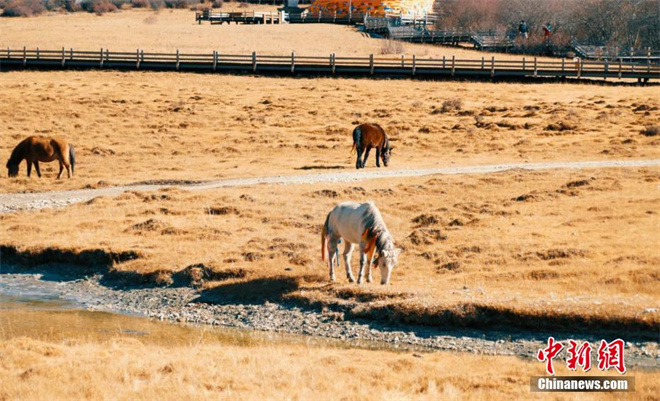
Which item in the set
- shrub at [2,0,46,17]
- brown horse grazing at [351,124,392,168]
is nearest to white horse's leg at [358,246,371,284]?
brown horse grazing at [351,124,392,168]

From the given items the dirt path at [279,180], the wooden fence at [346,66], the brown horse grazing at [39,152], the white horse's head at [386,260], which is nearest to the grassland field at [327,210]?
the white horse's head at [386,260]

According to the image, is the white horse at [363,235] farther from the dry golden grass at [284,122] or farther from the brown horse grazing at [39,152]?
the brown horse grazing at [39,152]

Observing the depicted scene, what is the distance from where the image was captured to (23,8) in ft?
443

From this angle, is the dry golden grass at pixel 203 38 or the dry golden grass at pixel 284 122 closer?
the dry golden grass at pixel 284 122

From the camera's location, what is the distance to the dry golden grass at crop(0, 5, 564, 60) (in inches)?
3280

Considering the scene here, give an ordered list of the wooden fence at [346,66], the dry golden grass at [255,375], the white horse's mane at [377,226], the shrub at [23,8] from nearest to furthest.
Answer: the dry golden grass at [255,375]
the white horse's mane at [377,226]
the wooden fence at [346,66]
the shrub at [23,8]

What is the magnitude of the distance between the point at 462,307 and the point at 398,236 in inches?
256

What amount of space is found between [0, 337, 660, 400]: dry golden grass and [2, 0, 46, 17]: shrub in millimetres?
127106

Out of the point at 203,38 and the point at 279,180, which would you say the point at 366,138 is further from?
the point at 203,38

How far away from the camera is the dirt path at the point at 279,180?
2866 cm

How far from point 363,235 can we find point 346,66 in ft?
157

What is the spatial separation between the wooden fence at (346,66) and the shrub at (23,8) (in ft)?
225

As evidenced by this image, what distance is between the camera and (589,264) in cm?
1969

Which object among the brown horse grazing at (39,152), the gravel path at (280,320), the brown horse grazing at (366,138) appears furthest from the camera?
the brown horse grazing at (366,138)
